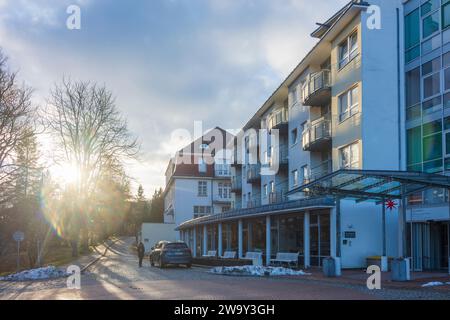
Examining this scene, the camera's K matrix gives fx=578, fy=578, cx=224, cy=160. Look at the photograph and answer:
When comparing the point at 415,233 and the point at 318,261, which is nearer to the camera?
the point at 415,233

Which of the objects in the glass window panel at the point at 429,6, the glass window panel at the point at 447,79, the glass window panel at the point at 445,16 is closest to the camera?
the glass window panel at the point at 447,79

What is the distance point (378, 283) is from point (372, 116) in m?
11.0

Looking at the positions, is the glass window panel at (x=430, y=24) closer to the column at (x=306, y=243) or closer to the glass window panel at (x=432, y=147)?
the glass window panel at (x=432, y=147)

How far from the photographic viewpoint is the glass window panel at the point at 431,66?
82.6ft

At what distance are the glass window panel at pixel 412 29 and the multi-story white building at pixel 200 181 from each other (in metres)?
47.5

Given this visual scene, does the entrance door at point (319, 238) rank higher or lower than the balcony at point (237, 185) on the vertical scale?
lower

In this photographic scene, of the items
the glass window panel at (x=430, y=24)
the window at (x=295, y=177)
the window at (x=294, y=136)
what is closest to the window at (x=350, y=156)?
the glass window panel at (x=430, y=24)

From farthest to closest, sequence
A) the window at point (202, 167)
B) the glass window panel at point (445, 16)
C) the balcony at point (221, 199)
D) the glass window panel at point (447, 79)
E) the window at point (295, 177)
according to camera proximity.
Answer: the window at point (202, 167)
the balcony at point (221, 199)
the window at point (295, 177)
the glass window panel at point (445, 16)
the glass window panel at point (447, 79)

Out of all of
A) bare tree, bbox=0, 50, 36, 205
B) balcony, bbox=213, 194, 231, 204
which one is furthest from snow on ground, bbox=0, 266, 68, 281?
balcony, bbox=213, 194, 231, 204

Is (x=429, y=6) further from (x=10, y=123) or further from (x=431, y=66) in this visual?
(x=10, y=123)
